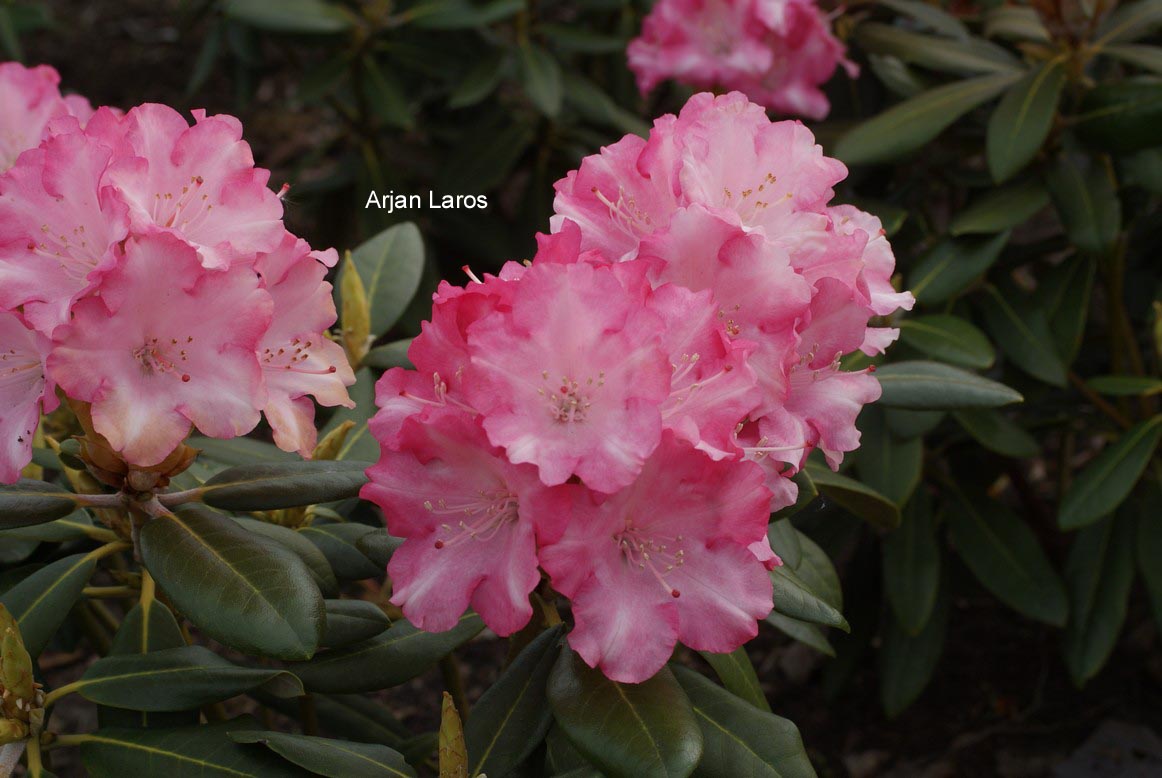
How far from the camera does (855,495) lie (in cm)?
145

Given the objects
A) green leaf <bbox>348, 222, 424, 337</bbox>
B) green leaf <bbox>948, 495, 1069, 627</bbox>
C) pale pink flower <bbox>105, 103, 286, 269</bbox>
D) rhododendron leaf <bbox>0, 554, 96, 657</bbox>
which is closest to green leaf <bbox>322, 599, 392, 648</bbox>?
rhododendron leaf <bbox>0, 554, 96, 657</bbox>

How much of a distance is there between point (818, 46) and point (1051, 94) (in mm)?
403

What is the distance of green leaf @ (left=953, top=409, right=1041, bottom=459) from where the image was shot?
6.75 feet

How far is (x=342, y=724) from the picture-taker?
1831mm

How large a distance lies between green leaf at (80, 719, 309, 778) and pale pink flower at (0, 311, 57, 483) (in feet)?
0.92

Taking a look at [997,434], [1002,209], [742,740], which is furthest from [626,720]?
[1002,209]

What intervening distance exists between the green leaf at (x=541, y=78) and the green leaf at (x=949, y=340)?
1.01m

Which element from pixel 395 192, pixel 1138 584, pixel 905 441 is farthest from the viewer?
pixel 395 192

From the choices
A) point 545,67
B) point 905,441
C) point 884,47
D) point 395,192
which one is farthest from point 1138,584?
point 395,192

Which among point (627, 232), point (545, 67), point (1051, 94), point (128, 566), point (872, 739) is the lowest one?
point (872, 739)

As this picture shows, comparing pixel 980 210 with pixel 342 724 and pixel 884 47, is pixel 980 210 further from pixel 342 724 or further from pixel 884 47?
pixel 342 724

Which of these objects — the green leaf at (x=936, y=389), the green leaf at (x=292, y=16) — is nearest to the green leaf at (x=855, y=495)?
the green leaf at (x=936, y=389)

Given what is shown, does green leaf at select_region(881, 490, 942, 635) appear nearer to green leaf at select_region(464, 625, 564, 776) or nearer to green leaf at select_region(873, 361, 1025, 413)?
green leaf at select_region(873, 361, 1025, 413)

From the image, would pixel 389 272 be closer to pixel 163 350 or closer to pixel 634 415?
pixel 163 350
